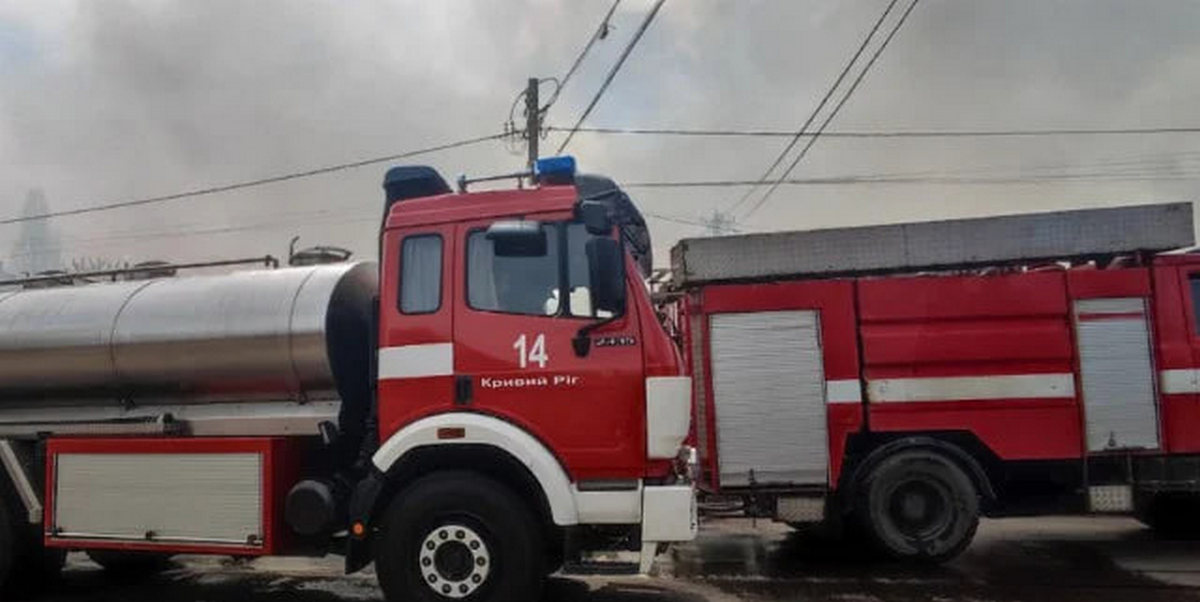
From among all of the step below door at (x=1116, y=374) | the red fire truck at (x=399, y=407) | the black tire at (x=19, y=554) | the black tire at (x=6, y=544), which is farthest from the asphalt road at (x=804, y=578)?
the red fire truck at (x=399, y=407)

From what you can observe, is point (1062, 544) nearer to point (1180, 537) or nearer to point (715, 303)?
point (1180, 537)

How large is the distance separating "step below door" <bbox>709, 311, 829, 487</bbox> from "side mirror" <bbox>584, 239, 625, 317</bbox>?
3038 millimetres

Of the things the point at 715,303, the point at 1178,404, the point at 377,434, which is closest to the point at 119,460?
the point at 377,434

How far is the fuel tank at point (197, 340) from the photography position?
7000mm

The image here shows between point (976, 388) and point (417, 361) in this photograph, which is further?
point (976, 388)

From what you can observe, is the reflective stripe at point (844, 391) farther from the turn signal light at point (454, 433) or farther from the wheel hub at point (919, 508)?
the turn signal light at point (454, 433)

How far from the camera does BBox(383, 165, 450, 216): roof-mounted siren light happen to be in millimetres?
7281

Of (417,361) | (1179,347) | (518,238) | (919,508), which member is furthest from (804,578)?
(518,238)

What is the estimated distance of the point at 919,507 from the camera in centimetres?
877

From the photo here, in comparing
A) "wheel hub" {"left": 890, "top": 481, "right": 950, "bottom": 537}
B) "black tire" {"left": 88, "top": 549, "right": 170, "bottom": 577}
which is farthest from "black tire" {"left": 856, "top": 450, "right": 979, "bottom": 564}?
"black tire" {"left": 88, "top": 549, "right": 170, "bottom": 577}

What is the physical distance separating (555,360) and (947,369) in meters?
4.28

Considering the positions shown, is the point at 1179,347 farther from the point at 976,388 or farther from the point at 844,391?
the point at 844,391

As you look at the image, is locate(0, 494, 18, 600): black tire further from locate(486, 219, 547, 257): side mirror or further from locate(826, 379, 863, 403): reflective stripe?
locate(826, 379, 863, 403): reflective stripe

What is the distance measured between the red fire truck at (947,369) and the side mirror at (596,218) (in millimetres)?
3016
